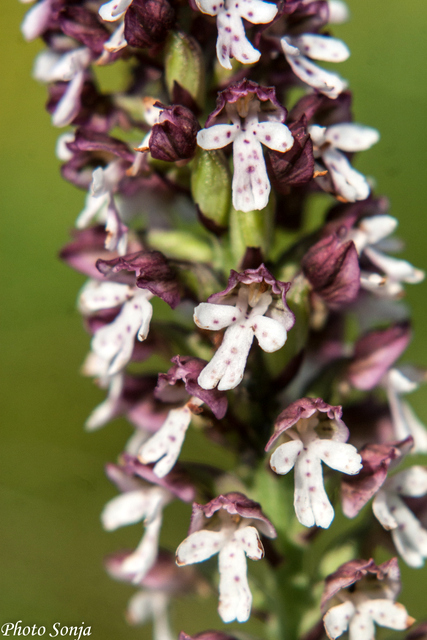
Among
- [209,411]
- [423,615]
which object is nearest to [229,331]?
[209,411]

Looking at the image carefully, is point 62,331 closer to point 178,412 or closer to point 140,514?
point 140,514

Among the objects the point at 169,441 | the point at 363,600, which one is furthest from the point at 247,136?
the point at 363,600

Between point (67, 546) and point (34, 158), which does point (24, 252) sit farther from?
point (67, 546)

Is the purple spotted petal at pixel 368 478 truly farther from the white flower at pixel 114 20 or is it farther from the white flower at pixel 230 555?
the white flower at pixel 114 20

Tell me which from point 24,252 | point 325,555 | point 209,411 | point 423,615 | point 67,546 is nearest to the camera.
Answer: point 209,411

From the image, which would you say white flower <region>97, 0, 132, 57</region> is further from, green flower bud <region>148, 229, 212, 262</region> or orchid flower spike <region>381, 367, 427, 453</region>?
orchid flower spike <region>381, 367, 427, 453</region>

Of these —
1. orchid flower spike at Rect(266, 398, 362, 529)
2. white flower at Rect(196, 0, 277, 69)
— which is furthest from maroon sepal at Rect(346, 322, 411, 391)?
white flower at Rect(196, 0, 277, 69)
